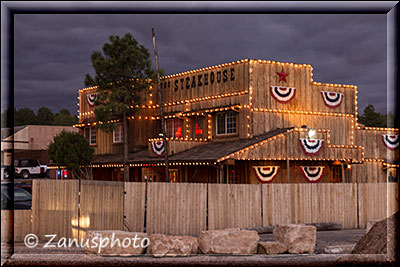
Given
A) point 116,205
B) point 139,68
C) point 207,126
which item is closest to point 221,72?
point 207,126

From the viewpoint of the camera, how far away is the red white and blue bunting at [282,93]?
36.3 meters

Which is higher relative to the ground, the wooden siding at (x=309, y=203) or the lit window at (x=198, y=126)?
the lit window at (x=198, y=126)

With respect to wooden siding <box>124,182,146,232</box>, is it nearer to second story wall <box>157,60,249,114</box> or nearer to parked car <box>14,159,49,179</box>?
second story wall <box>157,60,249,114</box>

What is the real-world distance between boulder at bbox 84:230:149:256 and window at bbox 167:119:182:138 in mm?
25225

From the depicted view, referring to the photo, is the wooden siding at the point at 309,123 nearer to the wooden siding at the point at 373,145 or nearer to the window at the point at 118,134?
the wooden siding at the point at 373,145

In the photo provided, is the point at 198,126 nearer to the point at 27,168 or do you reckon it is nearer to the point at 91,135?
the point at 91,135

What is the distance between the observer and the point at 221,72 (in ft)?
122

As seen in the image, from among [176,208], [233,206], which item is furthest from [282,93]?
[176,208]

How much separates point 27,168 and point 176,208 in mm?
40200

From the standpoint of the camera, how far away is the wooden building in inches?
1324

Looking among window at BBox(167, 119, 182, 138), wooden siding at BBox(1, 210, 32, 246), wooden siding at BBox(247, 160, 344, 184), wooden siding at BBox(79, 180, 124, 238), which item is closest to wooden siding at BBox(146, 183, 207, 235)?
wooden siding at BBox(79, 180, 124, 238)

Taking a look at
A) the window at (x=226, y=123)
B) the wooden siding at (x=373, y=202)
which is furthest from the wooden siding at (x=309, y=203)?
the window at (x=226, y=123)

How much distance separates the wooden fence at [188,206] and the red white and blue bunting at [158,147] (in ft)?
49.1

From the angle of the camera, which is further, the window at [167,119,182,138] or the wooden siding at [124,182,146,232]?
the window at [167,119,182,138]
